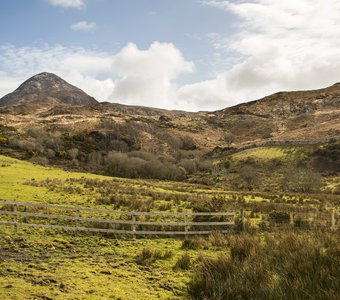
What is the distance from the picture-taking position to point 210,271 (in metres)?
8.85

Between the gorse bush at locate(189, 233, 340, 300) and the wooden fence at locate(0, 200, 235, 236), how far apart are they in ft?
25.4

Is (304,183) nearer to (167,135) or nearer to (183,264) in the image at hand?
(183,264)

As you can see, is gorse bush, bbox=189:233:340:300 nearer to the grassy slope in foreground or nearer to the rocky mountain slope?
the grassy slope in foreground

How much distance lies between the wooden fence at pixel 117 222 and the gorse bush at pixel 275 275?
7.75m

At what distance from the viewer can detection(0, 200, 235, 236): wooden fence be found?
16.7 meters

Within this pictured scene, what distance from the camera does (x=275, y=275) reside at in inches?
303

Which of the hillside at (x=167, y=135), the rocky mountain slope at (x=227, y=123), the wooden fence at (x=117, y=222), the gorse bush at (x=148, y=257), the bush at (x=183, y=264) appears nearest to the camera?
the bush at (x=183, y=264)

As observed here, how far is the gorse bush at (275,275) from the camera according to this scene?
6.73 m

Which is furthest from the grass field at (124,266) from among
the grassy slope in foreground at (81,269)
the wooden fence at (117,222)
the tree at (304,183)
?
the tree at (304,183)

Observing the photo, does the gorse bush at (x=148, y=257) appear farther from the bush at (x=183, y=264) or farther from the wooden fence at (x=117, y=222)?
the wooden fence at (x=117, y=222)

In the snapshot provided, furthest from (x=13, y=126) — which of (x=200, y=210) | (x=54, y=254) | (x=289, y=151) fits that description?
(x=54, y=254)

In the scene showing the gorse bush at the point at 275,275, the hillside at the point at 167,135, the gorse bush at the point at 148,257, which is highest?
the hillside at the point at 167,135

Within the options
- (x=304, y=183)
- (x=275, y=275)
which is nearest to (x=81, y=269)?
(x=275, y=275)

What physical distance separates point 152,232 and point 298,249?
8.85 metres
